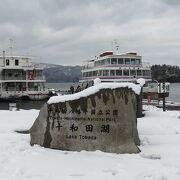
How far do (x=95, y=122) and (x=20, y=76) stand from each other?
183ft

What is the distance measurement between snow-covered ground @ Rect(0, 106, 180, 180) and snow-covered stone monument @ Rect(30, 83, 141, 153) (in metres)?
0.32

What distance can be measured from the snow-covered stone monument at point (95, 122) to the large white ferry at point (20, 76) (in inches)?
2051

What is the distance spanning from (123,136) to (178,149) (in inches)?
49.9

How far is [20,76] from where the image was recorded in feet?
214

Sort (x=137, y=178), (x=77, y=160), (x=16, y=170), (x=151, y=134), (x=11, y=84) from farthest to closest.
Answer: (x=11, y=84), (x=151, y=134), (x=77, y=160), (x=16, y=170), (x=137, y=178)

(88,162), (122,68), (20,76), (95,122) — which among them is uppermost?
(122,68)

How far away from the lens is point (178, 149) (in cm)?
996

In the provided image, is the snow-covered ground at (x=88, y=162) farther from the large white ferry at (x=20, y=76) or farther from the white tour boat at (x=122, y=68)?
the large white ferry at (x=20, y=76)

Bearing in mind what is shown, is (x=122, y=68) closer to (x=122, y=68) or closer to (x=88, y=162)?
(x=122, y=68)

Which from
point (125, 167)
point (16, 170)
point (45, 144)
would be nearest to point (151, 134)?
point (45, 144)

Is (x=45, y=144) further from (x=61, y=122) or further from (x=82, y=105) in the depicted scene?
(x=82, y=105)

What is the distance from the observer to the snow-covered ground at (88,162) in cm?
764

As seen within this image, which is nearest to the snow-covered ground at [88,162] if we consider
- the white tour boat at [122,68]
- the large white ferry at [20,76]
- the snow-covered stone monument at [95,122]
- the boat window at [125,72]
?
the snow-covered stone monument at [95,122]

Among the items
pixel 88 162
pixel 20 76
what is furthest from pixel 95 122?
pixel 20 76
